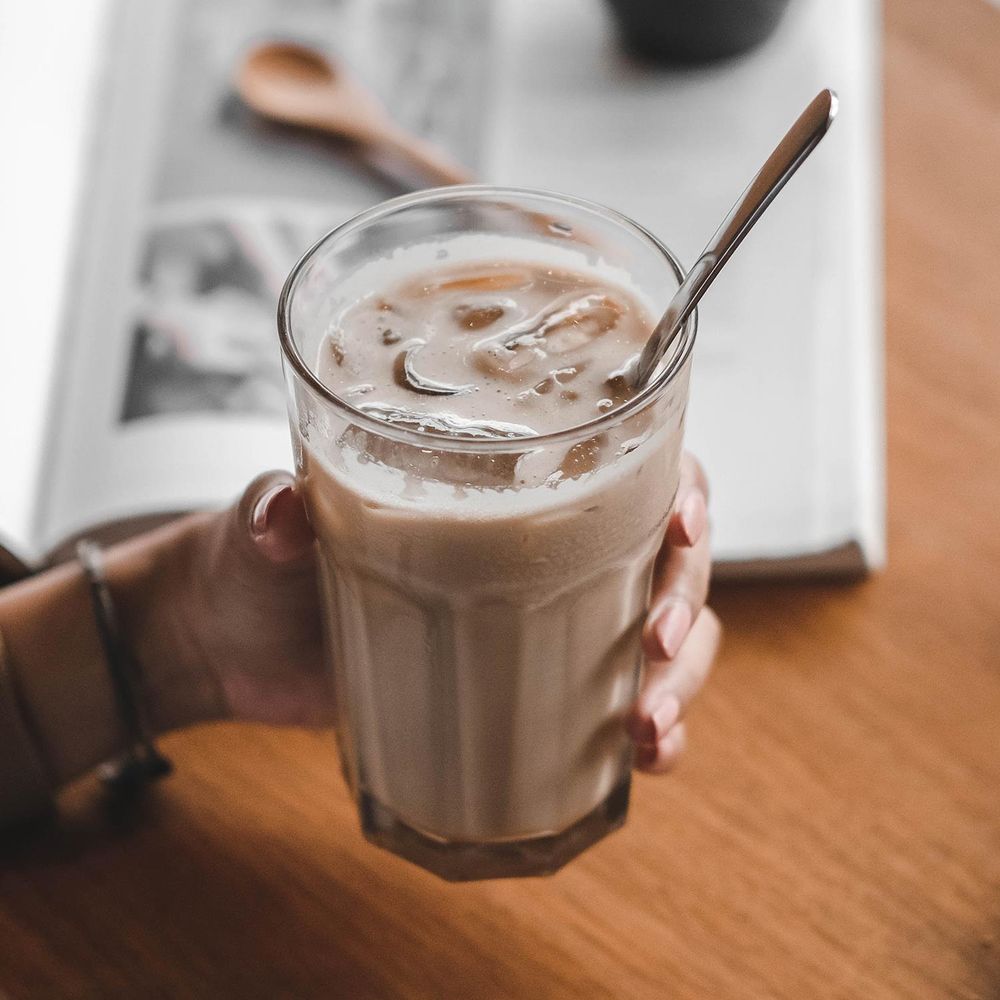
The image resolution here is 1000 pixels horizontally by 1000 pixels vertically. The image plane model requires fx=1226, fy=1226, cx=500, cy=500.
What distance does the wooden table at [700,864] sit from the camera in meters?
0.63

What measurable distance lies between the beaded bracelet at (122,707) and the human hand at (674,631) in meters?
0.29

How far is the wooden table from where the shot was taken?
0.63 meters

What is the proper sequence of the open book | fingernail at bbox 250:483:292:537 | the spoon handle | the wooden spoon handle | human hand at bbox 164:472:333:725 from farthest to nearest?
the wooden spoon handle < the open book < human hand at bbox 164:472:333:725 < fingernail at bbox 250:483:292:537 < the spoon handle

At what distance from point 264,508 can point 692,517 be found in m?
0.22

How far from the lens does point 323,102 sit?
1123mm

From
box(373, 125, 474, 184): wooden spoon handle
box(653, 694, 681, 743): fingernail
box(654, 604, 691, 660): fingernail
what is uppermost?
box(373, 125, 474, 184): wooden spoon handle

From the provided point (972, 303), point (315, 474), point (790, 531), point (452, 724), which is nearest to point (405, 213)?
point (315, 474)

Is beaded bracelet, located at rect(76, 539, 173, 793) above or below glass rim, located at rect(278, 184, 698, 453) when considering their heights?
below

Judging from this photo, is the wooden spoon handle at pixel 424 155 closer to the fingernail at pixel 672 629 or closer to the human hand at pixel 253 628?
the human hand at pixel 253 628

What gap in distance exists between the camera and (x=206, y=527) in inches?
29.1

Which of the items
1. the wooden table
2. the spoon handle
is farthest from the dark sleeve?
the spoon handle

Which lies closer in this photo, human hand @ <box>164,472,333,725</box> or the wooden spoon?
human hand @ <box>164,472,333,725</box>

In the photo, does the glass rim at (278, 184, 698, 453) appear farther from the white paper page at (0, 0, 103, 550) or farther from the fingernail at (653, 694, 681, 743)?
the white paper page at (0, 0, 103, 550)

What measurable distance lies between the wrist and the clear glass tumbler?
0.39 ft
